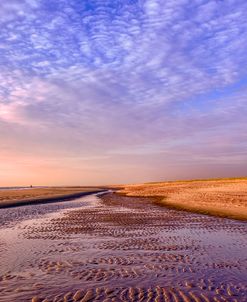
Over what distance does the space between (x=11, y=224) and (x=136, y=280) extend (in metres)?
17.0

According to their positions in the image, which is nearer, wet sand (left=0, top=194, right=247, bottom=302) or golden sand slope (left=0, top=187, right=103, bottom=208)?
wet sand (left=0, top=194, right=247, bottom=302)

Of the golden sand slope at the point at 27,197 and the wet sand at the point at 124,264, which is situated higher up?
the golden sand slope at the point at 27,197

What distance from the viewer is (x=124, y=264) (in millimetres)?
12555

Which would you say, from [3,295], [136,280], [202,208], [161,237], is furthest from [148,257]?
[202,208]

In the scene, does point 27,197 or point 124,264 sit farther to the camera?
point 27,197

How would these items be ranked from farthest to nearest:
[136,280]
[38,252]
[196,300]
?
[38,252]
[136,280]
[196,300]

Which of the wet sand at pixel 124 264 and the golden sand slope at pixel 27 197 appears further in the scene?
the golden sand slope at pixel 27 197

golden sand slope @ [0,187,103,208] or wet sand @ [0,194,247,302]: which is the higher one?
golden sand slope @ [0,187,103,208]

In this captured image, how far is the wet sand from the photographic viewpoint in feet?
30.7

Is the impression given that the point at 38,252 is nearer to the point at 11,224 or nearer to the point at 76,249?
the point at 76,249

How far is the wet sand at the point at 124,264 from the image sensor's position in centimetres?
934

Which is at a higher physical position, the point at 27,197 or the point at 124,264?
the point at 27,197

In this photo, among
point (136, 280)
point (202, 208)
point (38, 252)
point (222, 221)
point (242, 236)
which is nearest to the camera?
point (136, 280)

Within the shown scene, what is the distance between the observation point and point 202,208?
108ft
